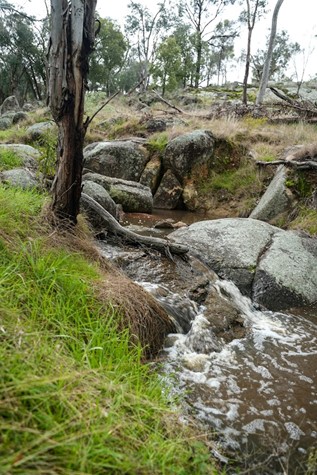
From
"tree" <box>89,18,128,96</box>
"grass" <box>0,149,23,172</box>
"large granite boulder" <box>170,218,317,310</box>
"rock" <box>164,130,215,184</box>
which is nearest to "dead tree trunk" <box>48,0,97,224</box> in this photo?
"large granite boulder" <box>170,218,317,310</box>

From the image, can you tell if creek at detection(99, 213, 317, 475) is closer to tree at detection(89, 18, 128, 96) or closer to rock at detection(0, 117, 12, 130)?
rock at detection(0, 117, 12, 130)

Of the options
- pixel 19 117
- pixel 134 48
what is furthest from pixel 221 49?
pixel 19 117

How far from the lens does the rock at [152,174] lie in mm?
9219

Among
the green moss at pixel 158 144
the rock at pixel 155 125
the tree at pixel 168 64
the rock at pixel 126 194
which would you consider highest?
the tree at pixel 168 64

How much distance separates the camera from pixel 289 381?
258 centimetres

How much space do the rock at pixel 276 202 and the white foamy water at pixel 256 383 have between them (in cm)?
353

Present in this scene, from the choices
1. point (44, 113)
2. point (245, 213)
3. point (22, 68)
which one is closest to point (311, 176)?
point (245, 213)

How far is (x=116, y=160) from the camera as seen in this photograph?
908 cm

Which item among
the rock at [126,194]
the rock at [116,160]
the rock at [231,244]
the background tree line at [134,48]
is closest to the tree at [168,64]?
the background tree line at [134,48]

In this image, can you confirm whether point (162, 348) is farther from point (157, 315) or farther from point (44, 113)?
point (44, 113)

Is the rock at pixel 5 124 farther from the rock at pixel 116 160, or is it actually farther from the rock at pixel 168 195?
the rock at pixel 168 195

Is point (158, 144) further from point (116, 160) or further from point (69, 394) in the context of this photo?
point (69, 394)

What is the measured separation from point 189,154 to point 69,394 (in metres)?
8.52

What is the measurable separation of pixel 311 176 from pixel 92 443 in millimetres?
6878
